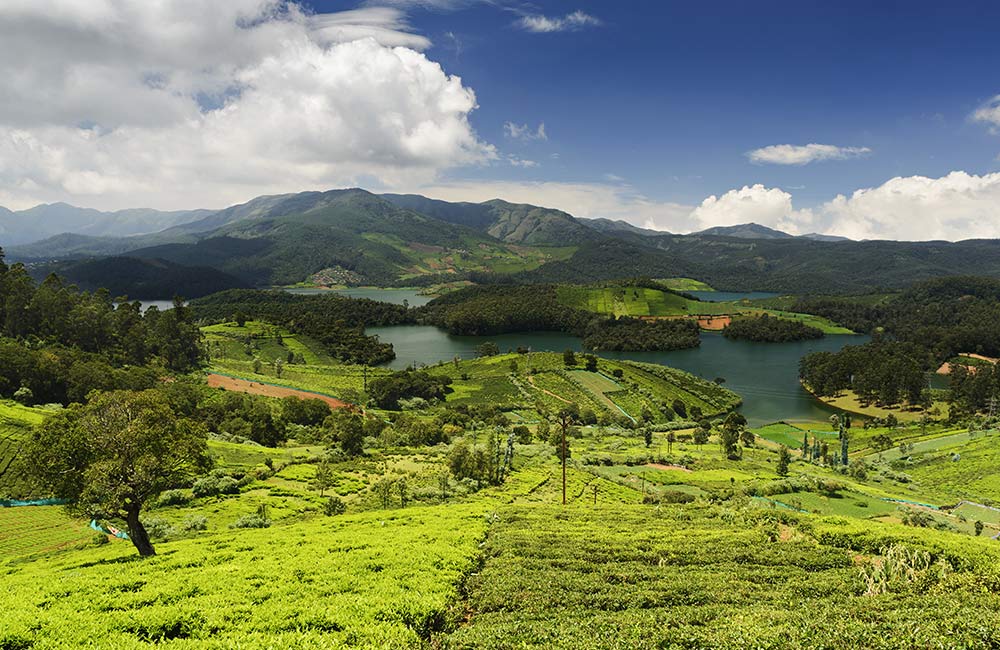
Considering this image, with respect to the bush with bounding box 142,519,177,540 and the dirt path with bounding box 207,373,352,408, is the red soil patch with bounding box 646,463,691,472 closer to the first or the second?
the bush with bounding box 142,519,177,540

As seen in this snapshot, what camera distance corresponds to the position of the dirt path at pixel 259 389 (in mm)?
99812

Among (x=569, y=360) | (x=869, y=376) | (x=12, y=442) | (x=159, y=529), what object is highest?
(x=12, y=442)

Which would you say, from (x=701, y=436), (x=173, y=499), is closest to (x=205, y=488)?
(x=173, y=499)

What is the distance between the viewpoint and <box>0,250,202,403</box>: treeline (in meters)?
68.3

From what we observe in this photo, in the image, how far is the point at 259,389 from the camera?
103625 mm

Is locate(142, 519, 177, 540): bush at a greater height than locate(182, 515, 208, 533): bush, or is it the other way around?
locate(142, 519, 177, 540): bush

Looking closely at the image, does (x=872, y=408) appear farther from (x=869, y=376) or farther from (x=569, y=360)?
(x=569, y=360)

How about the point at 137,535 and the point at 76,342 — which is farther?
the point at 76,342

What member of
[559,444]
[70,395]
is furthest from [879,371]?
[70,395]

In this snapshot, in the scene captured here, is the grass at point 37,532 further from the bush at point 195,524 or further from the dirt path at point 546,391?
the dirt path at point 546,391

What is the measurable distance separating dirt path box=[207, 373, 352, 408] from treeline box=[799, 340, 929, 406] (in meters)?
134

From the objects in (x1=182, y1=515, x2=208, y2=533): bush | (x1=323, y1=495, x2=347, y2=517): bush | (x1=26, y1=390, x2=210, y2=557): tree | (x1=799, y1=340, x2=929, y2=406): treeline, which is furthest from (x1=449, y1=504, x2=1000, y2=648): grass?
(x1=799, y1=340, x2=929, y2=406): treeline

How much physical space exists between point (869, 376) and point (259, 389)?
15592 centimetres

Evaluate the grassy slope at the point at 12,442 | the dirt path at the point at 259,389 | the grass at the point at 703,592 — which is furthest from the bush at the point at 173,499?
the dirt path at the point at 259,389
